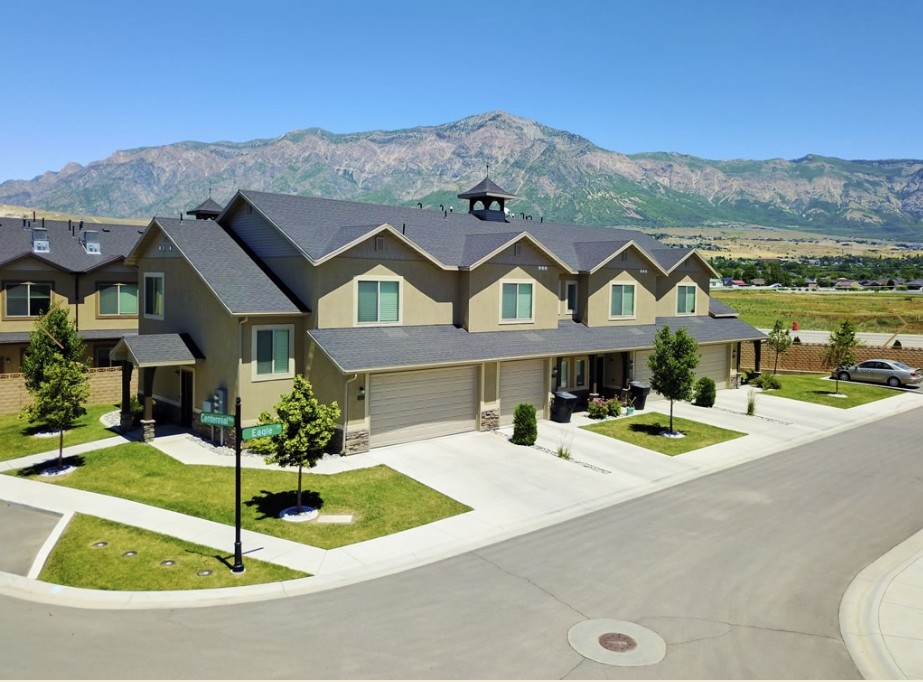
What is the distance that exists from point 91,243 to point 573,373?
2645 cm

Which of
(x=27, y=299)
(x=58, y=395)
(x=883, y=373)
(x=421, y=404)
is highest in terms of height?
(x=27, y=299)

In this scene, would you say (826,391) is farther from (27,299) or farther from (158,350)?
(27,299)

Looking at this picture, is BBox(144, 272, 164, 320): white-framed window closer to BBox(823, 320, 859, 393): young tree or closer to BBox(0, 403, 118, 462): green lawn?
BBox(0, 403, 118, 462): green lawn

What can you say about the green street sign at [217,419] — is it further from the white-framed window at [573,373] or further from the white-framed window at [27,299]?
the white-framed window at [27,299]

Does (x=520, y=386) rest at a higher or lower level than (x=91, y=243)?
lower

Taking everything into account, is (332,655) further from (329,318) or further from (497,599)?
(329,318)

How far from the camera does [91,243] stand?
1378 inches

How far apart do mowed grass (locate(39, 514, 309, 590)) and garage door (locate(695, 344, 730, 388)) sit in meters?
27.6

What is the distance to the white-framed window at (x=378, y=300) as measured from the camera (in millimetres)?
23906

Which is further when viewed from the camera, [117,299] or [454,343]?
[117,299]

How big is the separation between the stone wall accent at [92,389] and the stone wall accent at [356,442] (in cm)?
1336

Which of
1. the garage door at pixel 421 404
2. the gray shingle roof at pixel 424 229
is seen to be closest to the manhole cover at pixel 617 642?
the garage door at pixel 421 404

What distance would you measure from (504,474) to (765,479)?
822cm

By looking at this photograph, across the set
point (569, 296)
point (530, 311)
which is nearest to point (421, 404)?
point (530, 311)
